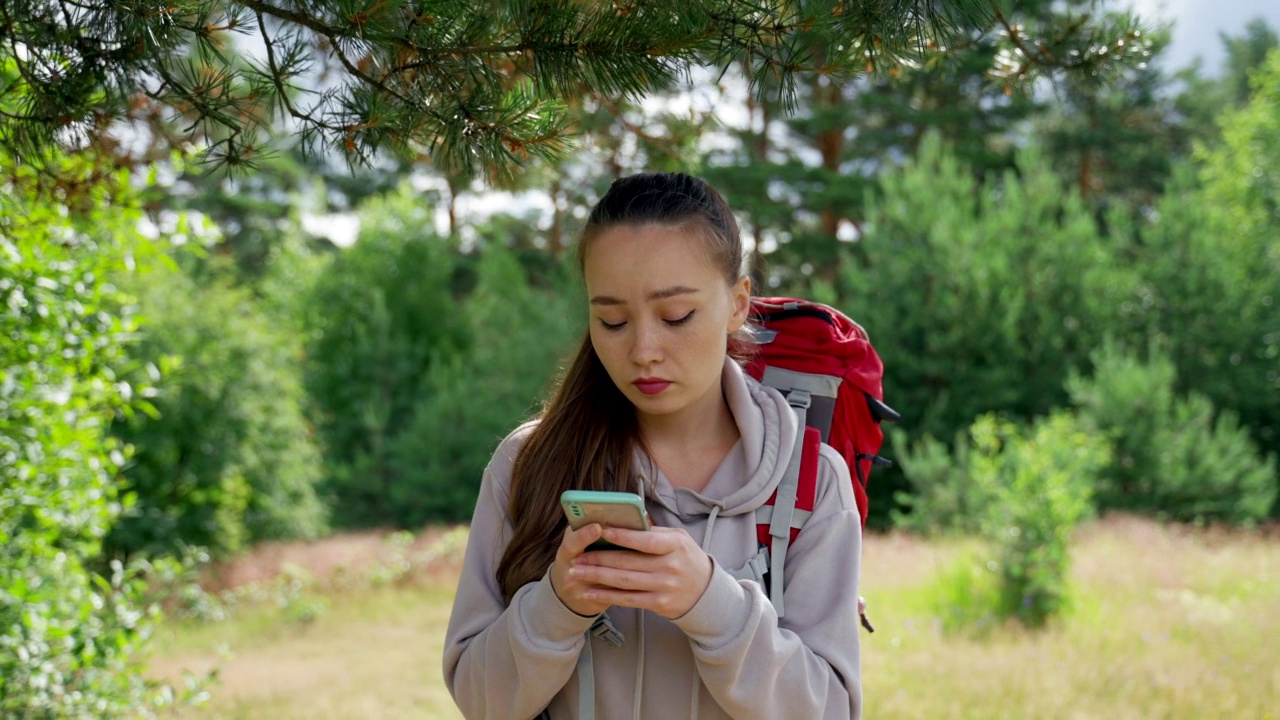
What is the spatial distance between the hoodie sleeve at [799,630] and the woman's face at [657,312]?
0.28 meters

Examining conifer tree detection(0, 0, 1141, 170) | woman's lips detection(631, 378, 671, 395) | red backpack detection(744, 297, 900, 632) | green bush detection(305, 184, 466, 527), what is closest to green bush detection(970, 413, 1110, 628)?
red backpack detection(744, 297, 900, 632)

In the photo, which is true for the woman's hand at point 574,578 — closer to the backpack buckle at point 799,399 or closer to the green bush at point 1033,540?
the backpack buckle at point 799,399

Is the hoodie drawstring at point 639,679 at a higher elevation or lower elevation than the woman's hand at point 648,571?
lower

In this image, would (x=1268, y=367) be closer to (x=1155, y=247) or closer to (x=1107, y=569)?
(x=1155, y=247)

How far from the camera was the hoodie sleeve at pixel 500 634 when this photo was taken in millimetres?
1540

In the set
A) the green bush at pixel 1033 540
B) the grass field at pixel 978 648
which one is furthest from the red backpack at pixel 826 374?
the green bush at pixel 1033 540

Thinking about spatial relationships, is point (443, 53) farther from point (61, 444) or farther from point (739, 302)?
point (61, 444)

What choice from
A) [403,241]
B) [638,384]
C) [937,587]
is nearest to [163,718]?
[638,384]

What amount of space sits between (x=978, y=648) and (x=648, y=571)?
5079mm

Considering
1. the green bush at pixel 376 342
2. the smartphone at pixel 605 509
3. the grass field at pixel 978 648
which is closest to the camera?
the smartphone at pixel 605 509

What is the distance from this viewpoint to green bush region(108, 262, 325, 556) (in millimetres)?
10164

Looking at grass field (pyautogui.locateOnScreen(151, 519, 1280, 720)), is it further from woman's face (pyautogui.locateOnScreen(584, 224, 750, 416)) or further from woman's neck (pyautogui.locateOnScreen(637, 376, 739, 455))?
woman's face (pyautogui.locateOnScreen(584, 224, 750, 416))

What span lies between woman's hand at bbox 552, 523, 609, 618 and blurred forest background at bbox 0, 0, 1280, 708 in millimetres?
578

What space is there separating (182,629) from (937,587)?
19.6 ft
